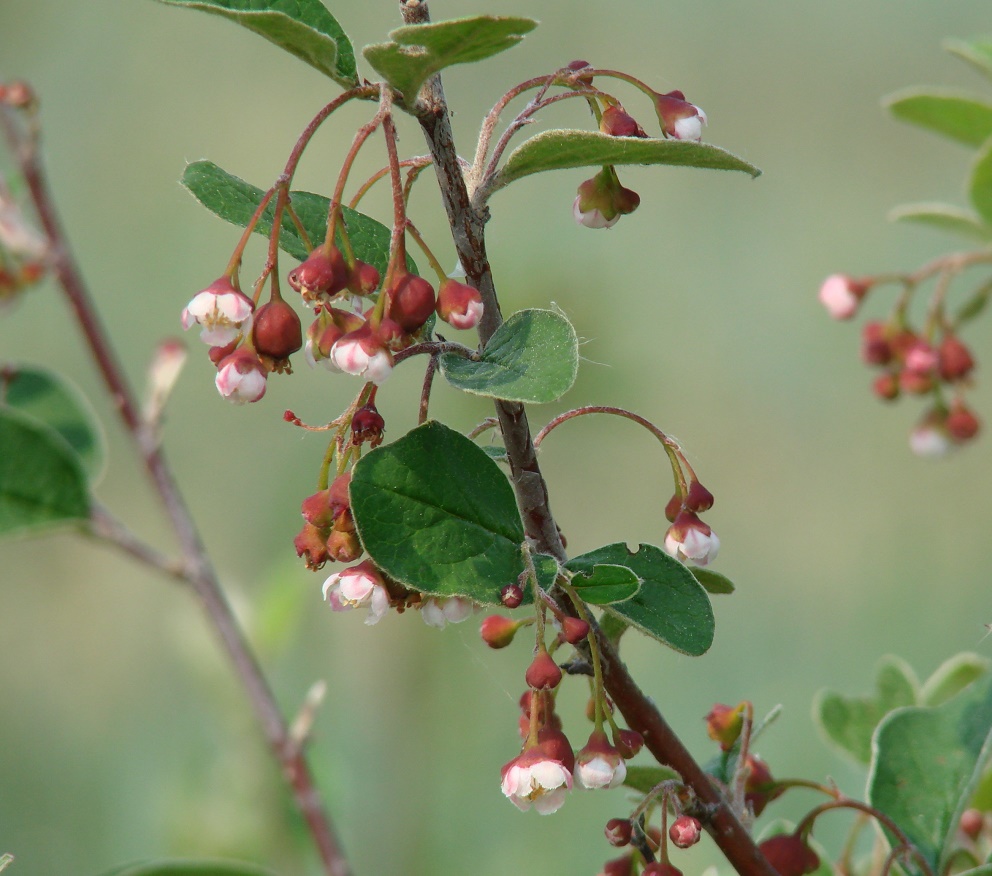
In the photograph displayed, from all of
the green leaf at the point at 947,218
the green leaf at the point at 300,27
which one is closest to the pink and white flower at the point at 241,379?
the green leaf at the point at 300,27

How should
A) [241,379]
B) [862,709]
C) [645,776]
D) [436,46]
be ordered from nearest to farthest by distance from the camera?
[436,46], [241,379], [645,776], [862,709]

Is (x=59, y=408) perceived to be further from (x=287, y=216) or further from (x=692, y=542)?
(x=692, y=542)

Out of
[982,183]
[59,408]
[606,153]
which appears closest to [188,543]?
[59,408]

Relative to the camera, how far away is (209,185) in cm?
92

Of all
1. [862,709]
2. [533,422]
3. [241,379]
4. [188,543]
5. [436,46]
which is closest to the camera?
[436,46]

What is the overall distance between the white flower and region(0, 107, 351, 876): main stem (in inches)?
24.7

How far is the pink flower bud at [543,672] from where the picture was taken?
858 mm

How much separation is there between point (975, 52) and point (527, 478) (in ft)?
3.70

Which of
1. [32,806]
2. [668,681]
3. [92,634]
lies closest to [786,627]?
[668,681]

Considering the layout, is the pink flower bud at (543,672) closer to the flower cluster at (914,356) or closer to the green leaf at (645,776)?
the green leaf at (645,776)

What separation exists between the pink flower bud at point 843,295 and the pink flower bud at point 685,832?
1369 millimetres

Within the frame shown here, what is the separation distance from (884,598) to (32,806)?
11.4 feet

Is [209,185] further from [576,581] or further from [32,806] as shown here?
[32,806]

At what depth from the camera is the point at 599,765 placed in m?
0.87
